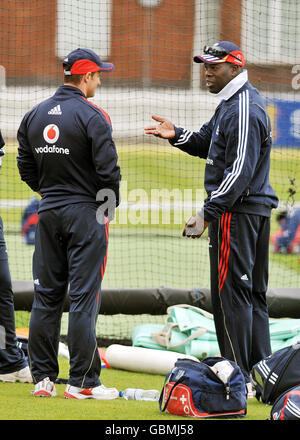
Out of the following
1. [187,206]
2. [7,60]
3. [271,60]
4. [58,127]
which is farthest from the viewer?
[7,60]

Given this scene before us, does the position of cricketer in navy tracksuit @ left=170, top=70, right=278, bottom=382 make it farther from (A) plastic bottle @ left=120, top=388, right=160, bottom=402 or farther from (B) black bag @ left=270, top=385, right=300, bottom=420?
(B) black bag @ left=270, top=385, right=300, bottom=420

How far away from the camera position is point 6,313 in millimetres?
5281

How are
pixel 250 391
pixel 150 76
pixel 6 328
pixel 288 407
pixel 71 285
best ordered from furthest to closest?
pixel 150 76, pixel 6 328, pixel 250 391, pixel 71 285, pixel 288 407

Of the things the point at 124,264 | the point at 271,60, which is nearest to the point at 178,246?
the point at 124,264

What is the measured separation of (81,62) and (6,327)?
180cm

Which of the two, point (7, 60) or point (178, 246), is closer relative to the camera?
point (178, 246)

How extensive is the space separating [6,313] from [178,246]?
8033 mm

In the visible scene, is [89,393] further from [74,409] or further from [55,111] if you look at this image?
[55,111]

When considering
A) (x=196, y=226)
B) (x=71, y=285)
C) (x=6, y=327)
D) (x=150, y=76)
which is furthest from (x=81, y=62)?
(x=150, y=76)

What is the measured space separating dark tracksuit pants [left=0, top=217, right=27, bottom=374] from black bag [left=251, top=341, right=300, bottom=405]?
161cm

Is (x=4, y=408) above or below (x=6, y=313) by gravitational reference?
below

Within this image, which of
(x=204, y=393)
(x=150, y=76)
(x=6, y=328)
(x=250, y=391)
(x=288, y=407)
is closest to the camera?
(x=288, y=407)

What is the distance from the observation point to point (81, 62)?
4711 millimetres
